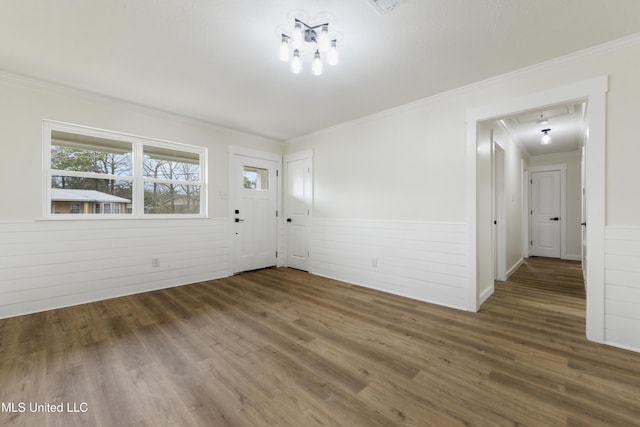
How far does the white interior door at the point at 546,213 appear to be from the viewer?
6.36m

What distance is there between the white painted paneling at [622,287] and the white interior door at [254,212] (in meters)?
4.53

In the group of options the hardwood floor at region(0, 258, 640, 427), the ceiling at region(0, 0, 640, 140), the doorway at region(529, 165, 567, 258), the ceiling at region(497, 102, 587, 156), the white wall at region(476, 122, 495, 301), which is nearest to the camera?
the hardwood floor at region(0, 258, 640, 427)

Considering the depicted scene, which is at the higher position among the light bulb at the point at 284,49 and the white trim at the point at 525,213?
the light bulb at the point at 284,49

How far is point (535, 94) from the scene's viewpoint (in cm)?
255

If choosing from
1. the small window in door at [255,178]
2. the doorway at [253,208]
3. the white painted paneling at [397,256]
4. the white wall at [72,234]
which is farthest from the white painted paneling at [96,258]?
the white painted paneling at [397,256]

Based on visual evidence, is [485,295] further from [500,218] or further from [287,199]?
[287,199]

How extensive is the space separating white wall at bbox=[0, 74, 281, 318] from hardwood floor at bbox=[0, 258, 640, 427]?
1.15 ft

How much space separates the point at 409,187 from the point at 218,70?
8.52 ft

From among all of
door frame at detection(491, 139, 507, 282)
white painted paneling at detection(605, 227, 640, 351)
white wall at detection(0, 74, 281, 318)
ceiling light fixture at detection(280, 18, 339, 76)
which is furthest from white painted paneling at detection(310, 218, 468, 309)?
ceiling light fixture at detection(280, 18, 339, 76)

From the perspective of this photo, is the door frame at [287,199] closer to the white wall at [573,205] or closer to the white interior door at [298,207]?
the white interior door at [298,207]

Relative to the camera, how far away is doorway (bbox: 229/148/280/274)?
15.2 feet

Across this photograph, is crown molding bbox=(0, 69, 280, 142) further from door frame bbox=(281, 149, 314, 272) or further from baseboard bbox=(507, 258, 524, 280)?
baseboard bbox=(507, 258, 524, 280)

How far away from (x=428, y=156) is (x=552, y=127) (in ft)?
9.52

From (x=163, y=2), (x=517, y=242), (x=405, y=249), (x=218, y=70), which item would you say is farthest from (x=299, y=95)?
(x=517, y=242)
